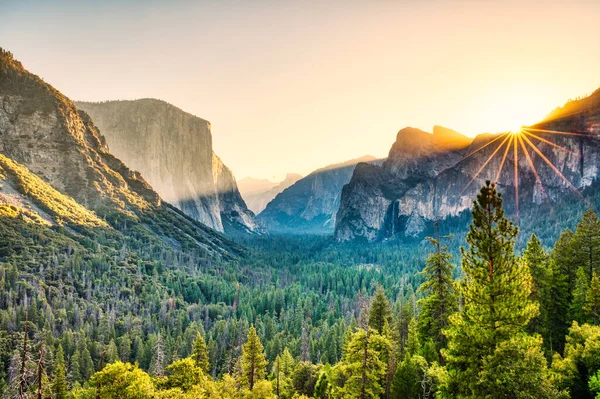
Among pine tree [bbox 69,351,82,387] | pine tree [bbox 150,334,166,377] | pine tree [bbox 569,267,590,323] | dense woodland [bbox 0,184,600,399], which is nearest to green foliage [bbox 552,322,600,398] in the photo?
dense woodland [bbox 0,184,600,399]

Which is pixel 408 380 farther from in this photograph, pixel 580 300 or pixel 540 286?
pixel 580 300

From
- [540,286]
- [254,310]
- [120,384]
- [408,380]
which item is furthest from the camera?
[254,310]

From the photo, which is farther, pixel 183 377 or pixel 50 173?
pixel 50 173

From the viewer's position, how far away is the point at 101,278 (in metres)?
123

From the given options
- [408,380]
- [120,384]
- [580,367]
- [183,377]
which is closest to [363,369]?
[408,380]

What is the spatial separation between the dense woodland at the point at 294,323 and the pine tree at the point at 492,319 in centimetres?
7

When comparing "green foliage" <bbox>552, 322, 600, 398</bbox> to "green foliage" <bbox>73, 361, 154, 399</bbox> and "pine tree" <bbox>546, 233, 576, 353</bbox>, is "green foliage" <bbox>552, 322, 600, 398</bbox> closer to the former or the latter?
"pine tree" <bbox>546, 233, 576, 353</bbox>

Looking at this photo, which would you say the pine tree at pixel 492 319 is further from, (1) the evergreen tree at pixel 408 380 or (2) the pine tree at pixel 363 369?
(1) the evergreen tree at pixel 408 380

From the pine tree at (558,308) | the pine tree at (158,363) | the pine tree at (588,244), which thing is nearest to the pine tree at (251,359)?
the pine tree at (158,363)

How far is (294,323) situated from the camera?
105 metres

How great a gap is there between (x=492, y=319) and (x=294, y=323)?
9212 cm

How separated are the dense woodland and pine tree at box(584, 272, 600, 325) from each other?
14 centimetres

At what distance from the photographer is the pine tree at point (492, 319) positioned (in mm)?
17969

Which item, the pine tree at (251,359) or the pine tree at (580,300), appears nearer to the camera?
the pine tree at (580,300)
